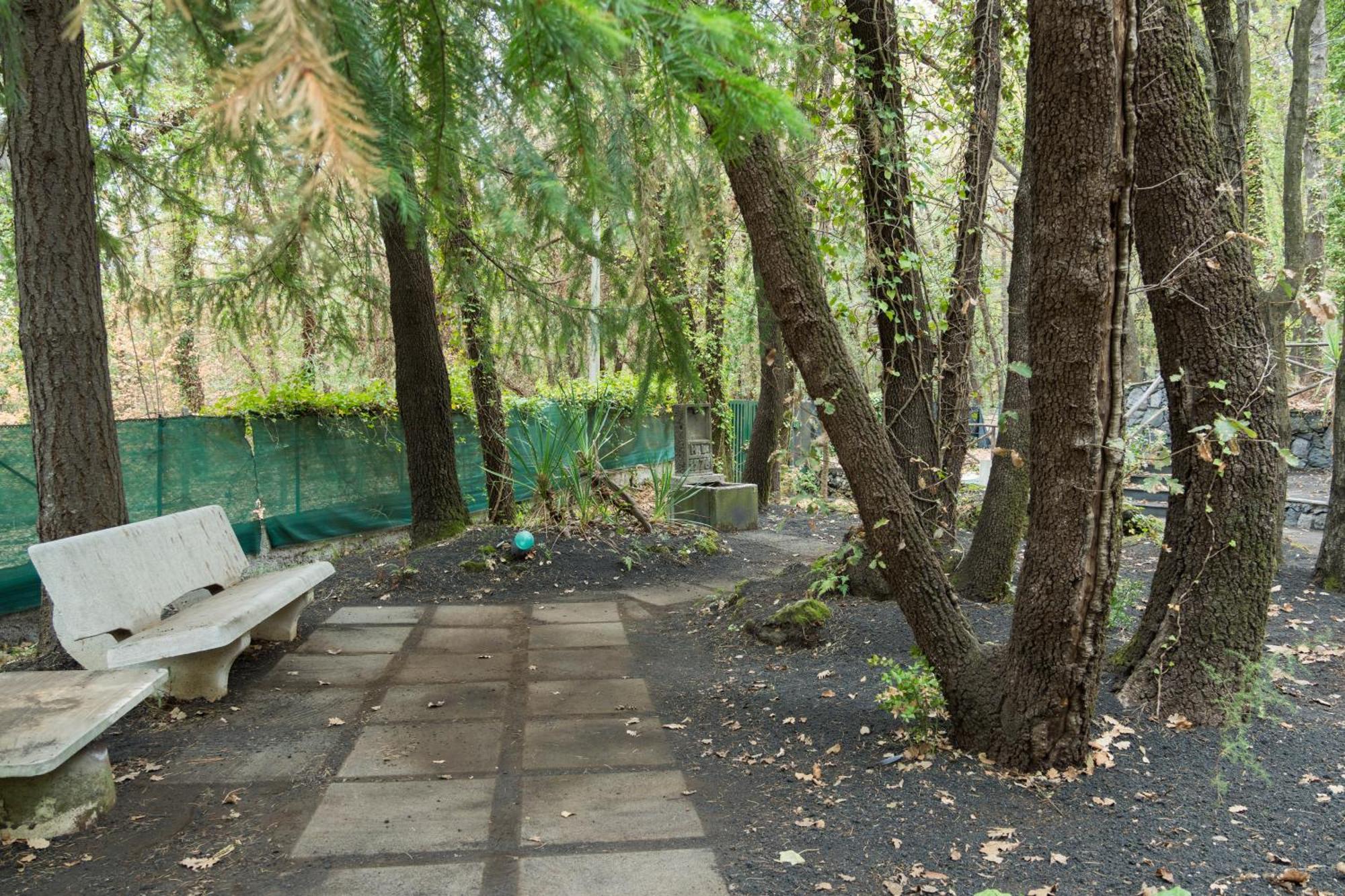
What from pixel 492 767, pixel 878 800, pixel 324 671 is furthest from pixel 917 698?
pixel 324 671

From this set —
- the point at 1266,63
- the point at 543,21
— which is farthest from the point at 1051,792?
the point at 1266,63

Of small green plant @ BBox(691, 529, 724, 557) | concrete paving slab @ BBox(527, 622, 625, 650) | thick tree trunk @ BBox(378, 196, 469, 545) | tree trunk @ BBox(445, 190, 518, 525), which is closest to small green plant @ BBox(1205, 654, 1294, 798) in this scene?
concrete paving slab @ BBox(527, 622, 625, 650)

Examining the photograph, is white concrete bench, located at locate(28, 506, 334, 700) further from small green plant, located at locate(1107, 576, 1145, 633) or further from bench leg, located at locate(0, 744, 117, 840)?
small green plant, located at locate(1107, 576, 1145, 633)

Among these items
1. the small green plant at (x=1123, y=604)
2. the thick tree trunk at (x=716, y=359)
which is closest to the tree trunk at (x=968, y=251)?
the small green plant at (x=1123, y=604)

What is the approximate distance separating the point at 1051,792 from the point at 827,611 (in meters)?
2.04

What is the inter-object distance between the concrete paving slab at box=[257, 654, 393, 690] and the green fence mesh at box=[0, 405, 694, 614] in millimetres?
2060

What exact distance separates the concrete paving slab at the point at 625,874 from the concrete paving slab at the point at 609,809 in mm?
119

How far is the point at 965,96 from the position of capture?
546 centimetres

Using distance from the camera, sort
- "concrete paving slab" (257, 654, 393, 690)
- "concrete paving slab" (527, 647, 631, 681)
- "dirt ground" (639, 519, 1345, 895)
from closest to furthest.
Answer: "dirt ground" (639, 519, 1345, 895) < "concrete paving slab" (257, 654, 393, 690) < "concrete paving slab" (527, 647, 631, 681)

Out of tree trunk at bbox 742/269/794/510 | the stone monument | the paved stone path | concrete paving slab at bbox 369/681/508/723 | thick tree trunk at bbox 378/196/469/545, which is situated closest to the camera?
the paved stone path

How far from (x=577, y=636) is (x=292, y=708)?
1836 mm

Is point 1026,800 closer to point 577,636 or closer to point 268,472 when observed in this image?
point 577,636

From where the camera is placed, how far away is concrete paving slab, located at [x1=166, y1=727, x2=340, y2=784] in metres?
3.24

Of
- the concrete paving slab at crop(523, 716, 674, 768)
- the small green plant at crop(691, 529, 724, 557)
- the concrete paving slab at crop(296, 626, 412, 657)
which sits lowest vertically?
the concrete paving slab at crop(523, 716, 674, 768)
